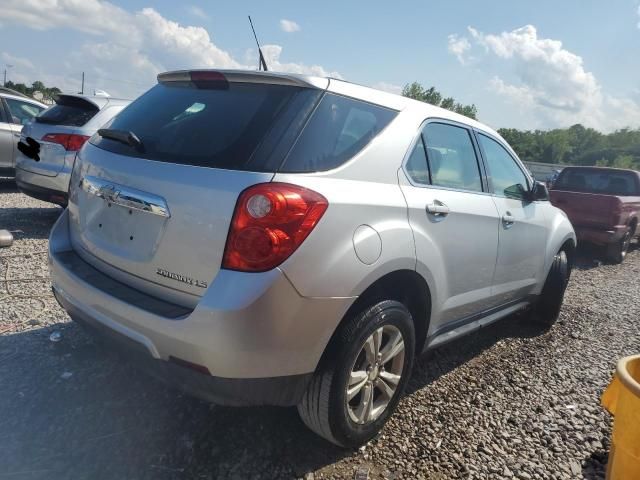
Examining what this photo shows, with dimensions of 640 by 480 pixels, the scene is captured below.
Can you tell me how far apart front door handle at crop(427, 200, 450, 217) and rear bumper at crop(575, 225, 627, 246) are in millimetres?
6906

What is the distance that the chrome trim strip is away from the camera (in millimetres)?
2139

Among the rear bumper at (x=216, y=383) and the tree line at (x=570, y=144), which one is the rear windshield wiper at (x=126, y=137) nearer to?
the rear bumper at (x=216, y=383)

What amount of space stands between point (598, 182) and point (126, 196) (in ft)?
31.9

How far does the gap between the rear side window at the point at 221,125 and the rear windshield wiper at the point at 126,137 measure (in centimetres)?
2

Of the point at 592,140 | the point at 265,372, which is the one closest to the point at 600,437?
the point at 265,372

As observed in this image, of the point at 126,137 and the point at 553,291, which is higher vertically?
the point at 126,137

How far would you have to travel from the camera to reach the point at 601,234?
844cm

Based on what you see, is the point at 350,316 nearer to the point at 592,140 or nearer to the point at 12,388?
the point at 12,388

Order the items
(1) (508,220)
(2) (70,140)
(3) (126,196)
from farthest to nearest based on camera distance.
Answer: (2) (70,140)
(1) (508,220)
(3) (126,196)

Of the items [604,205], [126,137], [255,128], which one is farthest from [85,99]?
[604,205]

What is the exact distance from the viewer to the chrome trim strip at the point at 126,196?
7.02 ft

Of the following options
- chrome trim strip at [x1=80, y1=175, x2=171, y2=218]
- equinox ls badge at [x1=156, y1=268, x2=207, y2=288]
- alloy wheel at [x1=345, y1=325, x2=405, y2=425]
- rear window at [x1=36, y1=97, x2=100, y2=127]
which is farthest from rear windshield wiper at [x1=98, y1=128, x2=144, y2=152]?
rear window at [x1=36, y1=97, x2=100, y2=127]

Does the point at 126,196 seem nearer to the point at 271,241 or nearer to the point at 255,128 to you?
the point at 255,128

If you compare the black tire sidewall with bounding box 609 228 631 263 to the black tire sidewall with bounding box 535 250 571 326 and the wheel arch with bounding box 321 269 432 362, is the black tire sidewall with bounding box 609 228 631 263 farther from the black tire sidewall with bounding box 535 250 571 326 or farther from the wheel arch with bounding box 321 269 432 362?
the wheel arch with bounding box 321 269 432 362
